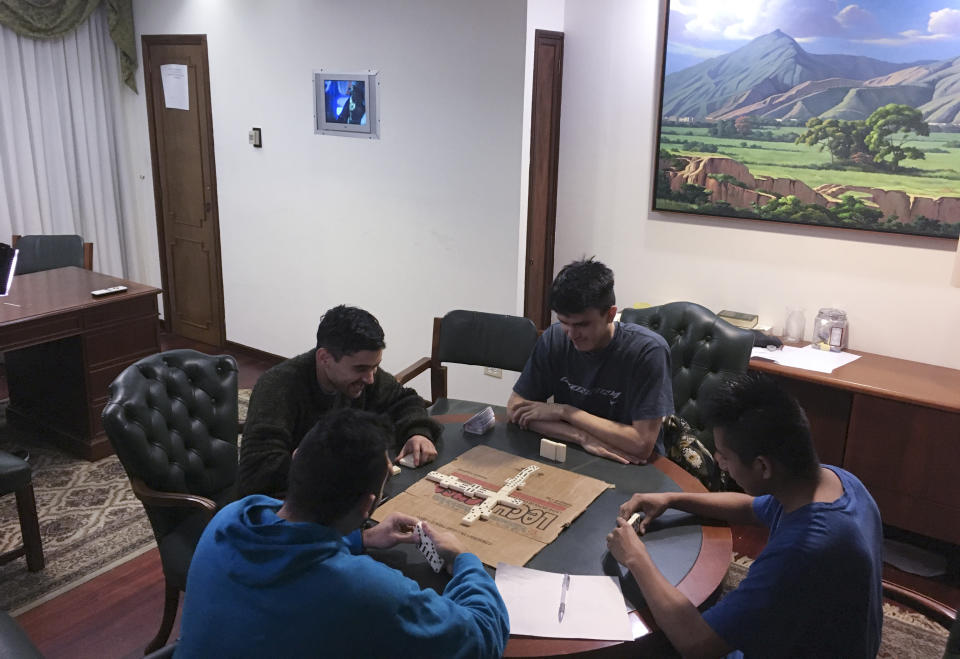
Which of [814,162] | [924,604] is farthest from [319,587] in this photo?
[814,162]

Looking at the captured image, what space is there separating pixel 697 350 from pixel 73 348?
301 centimetres

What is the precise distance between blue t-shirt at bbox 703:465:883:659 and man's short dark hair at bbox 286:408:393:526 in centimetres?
70

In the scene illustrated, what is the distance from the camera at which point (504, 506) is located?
1911mm

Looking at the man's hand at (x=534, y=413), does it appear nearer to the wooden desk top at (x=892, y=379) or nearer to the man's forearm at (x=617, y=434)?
the man's forearm at (x=617, y=434)

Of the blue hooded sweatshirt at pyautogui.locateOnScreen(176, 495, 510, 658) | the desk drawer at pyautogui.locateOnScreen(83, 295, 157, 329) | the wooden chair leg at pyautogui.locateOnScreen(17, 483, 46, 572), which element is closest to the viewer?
the blue hooded sweatshirt at pyautogui.locateOnScreen(176, 495, 510, 658)

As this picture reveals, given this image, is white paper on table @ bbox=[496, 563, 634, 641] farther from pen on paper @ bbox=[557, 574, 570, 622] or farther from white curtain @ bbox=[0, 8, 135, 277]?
white curtain @ bbox=[0, 8, 135, 277]

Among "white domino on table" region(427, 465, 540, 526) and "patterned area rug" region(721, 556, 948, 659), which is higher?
"white domino on table" region(427, 465, 540, 526)

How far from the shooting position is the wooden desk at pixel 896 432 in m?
2.94

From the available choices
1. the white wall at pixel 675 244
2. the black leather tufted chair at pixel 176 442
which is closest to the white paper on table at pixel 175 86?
the white wall at pixel 675 244

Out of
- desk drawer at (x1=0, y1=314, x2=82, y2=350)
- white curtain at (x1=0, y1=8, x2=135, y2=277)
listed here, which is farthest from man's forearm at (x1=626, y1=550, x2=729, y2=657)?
white curtain at (x1=0, y1=8, x2=135, y2=277)

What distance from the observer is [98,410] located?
3.92 m

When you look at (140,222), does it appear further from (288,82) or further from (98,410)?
(98,410)

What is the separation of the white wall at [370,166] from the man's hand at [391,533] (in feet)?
8.07

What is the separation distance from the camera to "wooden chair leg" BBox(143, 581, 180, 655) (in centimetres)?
237
